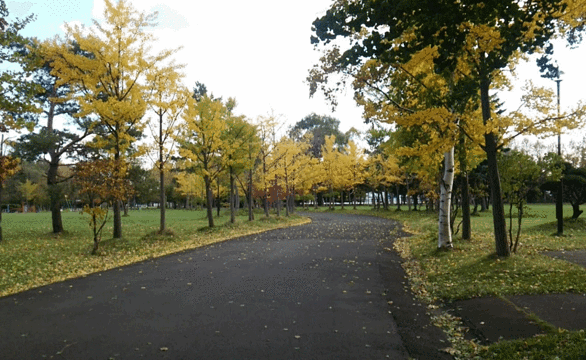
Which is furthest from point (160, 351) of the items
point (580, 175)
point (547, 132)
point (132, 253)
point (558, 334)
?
point (580, 175)

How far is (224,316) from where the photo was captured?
6016 mm

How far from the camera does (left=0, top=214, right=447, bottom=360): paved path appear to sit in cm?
468

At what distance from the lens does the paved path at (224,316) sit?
4680 mm

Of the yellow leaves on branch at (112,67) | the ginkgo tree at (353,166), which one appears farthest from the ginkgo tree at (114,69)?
the ginkgo tree at (353,166)

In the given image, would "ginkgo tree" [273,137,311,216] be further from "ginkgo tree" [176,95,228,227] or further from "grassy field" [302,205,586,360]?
"grassy field" [302,205,586,360]

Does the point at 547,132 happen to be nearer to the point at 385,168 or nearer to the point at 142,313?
the point at 142,313

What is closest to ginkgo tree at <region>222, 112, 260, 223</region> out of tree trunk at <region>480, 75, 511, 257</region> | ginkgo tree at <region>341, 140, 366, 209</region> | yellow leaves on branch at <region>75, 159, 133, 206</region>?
yellow leaves on branch at <region>75, 159, 133, 206</region>

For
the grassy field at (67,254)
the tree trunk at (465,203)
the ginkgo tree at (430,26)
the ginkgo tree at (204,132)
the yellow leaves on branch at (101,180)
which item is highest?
the ginkgo tree at (204,132)

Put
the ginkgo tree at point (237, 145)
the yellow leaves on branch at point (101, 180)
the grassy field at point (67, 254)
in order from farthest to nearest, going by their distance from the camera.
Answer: the ginkgo tree at point (237, 145)
the yellow leaves on branch at point (101, 180)
the grassy field at point (67, 254)

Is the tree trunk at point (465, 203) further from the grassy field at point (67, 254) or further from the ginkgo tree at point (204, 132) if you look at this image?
the ginkgo tree at point (204, 132)

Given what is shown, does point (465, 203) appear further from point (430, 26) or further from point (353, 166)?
point (353, 166)

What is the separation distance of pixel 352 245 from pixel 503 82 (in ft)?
23.9

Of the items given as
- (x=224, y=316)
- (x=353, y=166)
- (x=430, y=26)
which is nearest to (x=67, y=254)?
(x=224, y=316)

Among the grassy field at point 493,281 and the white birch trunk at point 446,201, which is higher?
the white birch trunk at point 446,201
